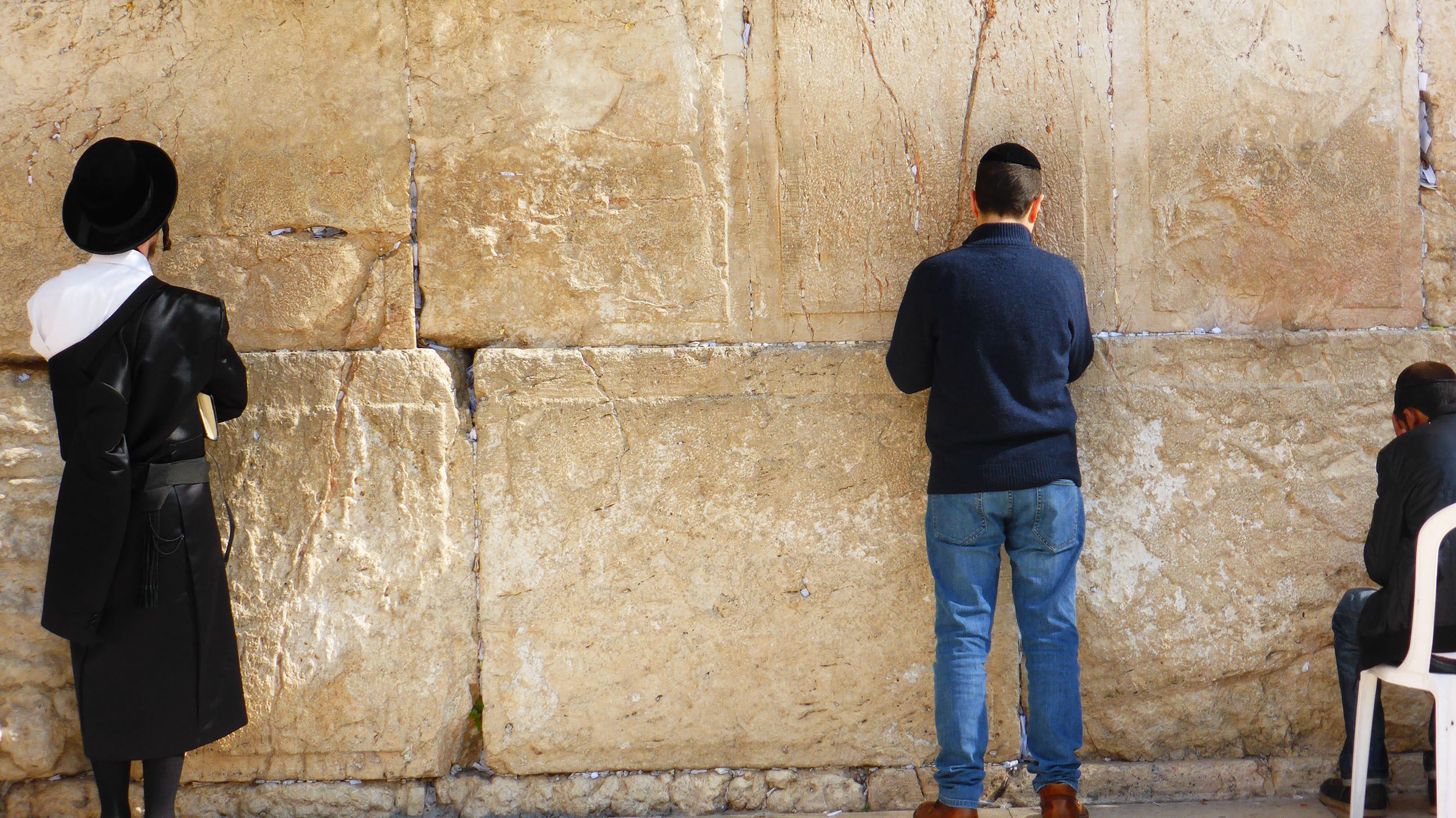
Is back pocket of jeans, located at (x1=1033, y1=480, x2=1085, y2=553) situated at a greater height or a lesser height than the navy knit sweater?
lesser

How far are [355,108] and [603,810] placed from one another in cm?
208

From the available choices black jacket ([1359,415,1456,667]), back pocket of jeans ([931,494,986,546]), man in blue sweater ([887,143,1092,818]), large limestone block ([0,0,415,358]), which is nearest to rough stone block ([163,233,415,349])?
large limestone block ([0,0,415,358])

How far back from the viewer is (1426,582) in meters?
2.35

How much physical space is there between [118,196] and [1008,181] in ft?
7.11

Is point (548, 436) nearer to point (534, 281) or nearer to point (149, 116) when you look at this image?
point (534, 281)

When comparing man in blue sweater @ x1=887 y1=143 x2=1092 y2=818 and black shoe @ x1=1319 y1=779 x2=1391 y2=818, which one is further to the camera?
black shoe @ x1=1319 y1=779 x2=1391 y2=818

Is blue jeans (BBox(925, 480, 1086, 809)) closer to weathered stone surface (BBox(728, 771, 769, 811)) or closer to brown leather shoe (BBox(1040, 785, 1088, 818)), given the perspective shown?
brown leather shoe (BBox(1040, 785, 1088, 818))

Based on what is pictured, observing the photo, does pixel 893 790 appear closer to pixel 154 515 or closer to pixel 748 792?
pixel 748 792

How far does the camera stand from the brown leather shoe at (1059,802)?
2609mm

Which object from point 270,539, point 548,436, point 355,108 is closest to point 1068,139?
point 548,436

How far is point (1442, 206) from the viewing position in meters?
3.05

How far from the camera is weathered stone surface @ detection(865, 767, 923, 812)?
2.96 meters

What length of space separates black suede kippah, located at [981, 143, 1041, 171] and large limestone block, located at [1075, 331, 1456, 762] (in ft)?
1.99

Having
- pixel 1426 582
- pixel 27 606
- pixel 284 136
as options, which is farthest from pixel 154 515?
pixel 1426 582
